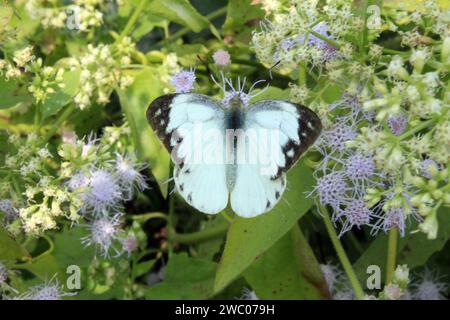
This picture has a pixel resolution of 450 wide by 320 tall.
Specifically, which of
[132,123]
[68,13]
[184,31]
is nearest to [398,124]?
[132,123]

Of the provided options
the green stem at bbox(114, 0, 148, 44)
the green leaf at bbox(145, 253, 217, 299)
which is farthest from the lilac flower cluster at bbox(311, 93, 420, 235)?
the green stem at bbox(114, 0, 148, 44)

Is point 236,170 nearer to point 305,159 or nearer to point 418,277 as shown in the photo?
point 305,159

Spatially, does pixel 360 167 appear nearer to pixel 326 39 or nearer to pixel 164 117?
pixel 326 39

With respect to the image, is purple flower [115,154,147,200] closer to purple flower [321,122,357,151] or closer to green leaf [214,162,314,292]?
green leaf [214,162,314,292]

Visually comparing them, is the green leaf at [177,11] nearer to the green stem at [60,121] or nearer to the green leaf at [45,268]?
the green stem at [60,121]

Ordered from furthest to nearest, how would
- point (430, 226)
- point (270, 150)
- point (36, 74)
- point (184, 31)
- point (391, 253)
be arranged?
point (184, 31) → point (36, 74) → point (391, 253) → point (270, 150) → point (430, 226)
